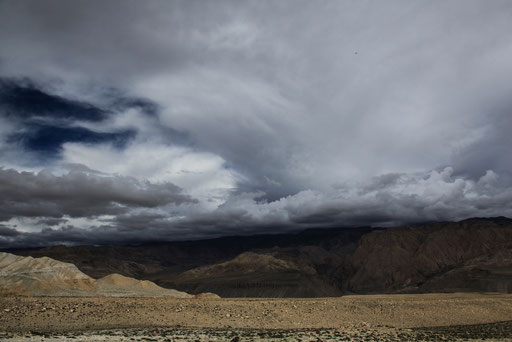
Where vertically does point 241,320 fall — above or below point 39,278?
below

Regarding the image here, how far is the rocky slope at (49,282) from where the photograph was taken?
254 ft

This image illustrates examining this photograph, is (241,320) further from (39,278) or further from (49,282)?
(39,278)

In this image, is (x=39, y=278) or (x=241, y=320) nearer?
(x=241, y=320)

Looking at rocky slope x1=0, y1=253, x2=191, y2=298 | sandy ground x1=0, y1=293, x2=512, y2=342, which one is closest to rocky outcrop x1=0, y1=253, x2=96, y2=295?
rocky slope x1=0, y1=253, x2=191, y2=298

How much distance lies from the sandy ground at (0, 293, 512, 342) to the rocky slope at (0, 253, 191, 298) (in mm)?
43559

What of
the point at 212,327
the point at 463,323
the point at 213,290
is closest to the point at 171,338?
the point at 212,327

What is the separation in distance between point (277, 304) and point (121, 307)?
17.7 meters

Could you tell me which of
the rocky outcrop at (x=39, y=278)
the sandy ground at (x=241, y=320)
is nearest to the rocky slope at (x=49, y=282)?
the rocky outcrop at (x=39, y=278)

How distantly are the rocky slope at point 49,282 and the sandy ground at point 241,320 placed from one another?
43.6 metres

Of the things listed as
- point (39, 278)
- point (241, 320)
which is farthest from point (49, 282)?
point (241, 320)

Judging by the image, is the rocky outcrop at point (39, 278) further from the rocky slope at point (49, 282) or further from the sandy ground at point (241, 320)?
the sandy ground at point (241, 320)

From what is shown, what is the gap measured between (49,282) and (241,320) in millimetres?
65274

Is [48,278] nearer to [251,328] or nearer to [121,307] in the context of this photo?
[121,307]

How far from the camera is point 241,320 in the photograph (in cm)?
3769
